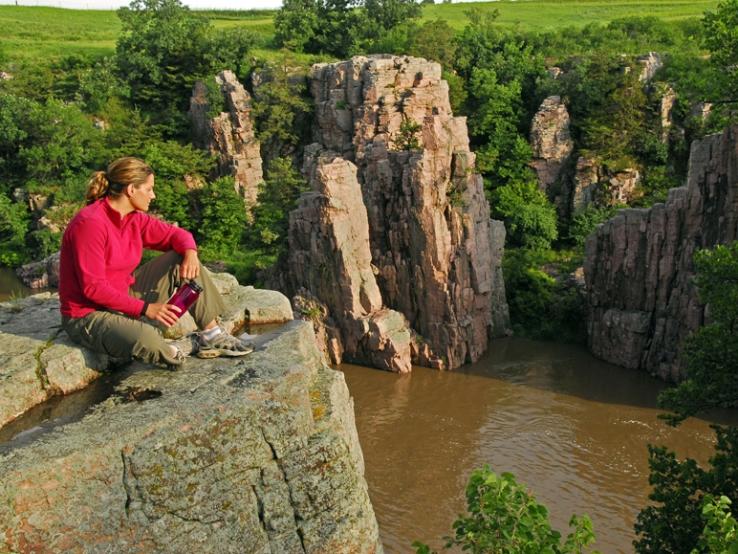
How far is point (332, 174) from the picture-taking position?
86.1 ft

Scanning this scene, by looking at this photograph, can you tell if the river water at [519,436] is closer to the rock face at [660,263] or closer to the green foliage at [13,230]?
the rock face at [660,263]

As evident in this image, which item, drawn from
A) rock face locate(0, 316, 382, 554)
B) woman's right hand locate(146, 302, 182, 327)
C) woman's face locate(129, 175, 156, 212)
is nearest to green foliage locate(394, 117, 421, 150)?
woman's face locate(129, 175, 156, 212)

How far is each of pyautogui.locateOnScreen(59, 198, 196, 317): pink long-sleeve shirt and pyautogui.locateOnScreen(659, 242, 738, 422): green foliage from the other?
30.4ft

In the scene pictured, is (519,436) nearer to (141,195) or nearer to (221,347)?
(221,347)

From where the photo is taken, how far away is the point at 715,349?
12.3 m

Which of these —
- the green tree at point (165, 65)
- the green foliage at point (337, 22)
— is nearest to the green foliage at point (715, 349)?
the green tree at point (165, 65)

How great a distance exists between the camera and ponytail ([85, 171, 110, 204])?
23.7 ft

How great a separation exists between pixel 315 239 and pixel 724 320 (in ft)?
56.3

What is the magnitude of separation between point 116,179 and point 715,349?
10.2 m

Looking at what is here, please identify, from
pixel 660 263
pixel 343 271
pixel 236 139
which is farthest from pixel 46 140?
pixel 660 263

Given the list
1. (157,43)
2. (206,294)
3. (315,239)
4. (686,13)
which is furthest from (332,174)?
(686,13)

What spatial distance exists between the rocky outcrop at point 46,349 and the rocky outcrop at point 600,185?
30337mm

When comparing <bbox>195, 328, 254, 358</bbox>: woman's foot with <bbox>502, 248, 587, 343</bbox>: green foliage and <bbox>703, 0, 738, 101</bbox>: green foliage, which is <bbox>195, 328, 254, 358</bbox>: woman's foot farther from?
<bbox>502, 248, 587, 343</bbox>: green foliage

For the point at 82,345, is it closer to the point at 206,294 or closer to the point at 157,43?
the point at 206,294
